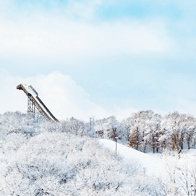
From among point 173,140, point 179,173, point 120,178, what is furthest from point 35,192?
point 173,140

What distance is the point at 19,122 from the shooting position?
48844 millimetres

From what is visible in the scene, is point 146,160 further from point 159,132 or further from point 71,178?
point 159,132

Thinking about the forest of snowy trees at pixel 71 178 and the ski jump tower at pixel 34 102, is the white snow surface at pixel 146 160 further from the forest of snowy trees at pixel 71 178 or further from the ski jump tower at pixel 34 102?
the ski jump tower at pixel 34 102

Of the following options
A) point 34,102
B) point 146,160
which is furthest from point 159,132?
point 34,102

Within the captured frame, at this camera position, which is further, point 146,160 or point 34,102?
point 34,102

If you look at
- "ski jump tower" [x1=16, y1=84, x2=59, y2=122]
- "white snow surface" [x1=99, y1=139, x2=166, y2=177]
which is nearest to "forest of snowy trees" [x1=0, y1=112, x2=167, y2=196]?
"white snow surface" [x1=99, y1=139, x2=166, y2=177]

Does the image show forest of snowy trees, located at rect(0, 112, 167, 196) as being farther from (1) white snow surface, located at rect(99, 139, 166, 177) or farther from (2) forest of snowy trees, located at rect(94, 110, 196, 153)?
(2) forest of snowy trees, located at rect(94, 110, 196, 153)

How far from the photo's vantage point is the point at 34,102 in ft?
170

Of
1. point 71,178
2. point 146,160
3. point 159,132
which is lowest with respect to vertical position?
point 71,178

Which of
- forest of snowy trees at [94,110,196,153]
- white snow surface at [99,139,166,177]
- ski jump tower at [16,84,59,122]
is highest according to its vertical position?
ski jump tower at [16,84,59,122]

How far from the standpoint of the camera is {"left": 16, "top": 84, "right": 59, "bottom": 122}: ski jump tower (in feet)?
165

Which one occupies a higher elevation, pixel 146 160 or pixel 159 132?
pixel 159 132

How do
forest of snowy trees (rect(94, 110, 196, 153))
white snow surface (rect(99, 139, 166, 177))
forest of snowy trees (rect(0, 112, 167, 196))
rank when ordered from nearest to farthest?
forest of snowy trees (rect(0, 112, 167, 196)) < white snow surface (rect(99, 139, 166, 177)) < forest of snowy trees (rect(94, 110, 196, 153))

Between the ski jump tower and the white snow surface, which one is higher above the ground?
the ski jump tower
